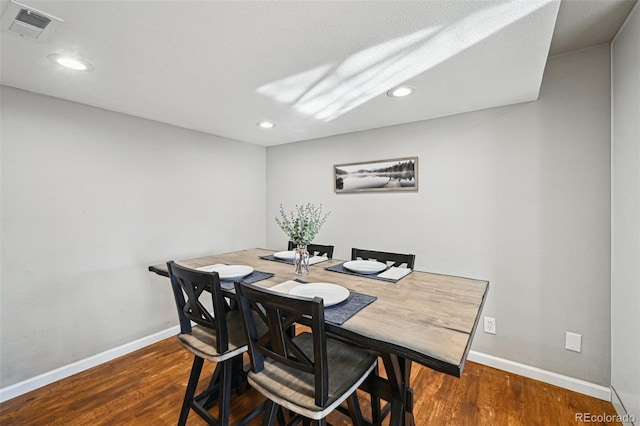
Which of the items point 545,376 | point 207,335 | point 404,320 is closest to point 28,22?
point 207,335

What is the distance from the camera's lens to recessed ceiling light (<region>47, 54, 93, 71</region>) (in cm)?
161

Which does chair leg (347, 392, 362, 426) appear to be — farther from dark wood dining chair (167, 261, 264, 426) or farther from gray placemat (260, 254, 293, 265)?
gray placemat (260, 254, 293, 265)

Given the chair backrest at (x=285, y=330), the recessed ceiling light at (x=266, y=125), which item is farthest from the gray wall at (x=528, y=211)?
the chair backrest at (x=285, y=330)

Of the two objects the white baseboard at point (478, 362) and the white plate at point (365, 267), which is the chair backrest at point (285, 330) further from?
the white baseboard at point (478, 362)

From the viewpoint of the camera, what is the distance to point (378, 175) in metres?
3.01

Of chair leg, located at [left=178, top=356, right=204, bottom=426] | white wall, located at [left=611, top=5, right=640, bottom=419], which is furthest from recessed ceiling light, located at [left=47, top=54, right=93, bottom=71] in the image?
white wall, located at [left=611, top=5, right=640, bottom=419]

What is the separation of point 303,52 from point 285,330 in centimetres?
141

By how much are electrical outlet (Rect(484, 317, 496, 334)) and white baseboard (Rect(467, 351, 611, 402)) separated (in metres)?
0.22

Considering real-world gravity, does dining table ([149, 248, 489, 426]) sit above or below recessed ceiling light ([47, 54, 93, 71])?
below

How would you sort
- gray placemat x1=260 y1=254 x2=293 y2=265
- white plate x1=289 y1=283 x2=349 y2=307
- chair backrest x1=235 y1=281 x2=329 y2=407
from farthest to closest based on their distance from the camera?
gray placemat x1=260 y1=254 x2=293 y2=265
white plate x1=289 y1=283 x2=349 y2=307
chair backrest x1=235 y1=281 x2=329 y2=407

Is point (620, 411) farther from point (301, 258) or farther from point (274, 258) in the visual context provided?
point (274, 258)

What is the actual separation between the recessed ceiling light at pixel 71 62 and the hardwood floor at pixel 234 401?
224cm

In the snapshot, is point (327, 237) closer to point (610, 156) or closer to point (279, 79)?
point (279, 79)

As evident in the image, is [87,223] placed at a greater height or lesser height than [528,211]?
lesser
